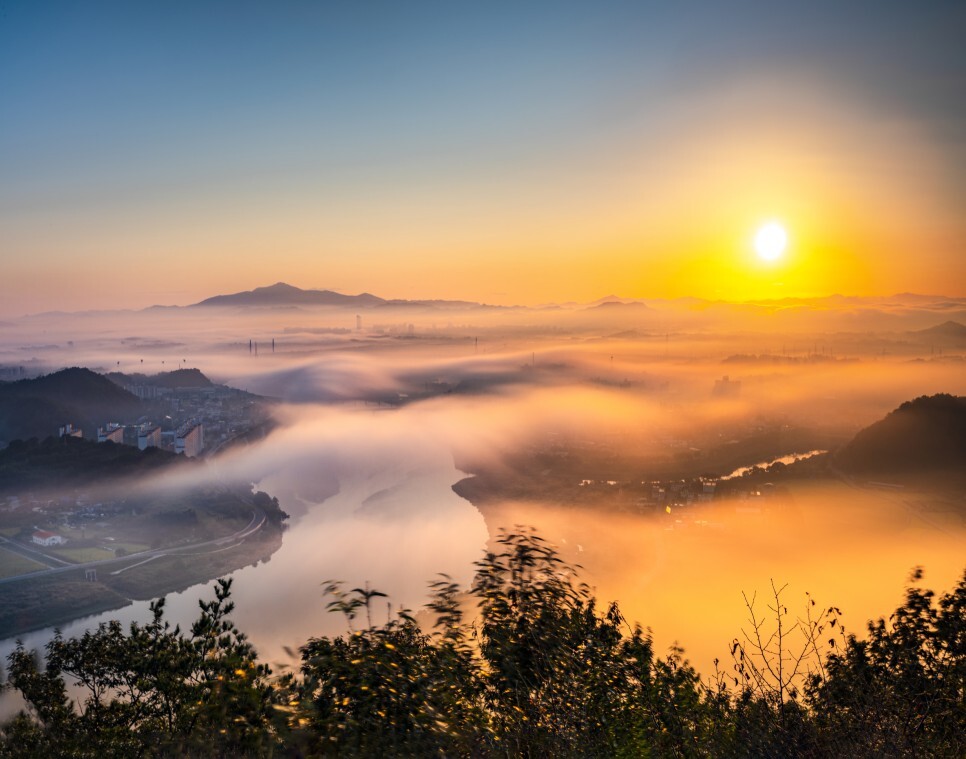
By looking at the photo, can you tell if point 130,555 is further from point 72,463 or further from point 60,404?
point 60,404

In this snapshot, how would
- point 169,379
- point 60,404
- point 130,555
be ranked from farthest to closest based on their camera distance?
point 169,379, point 60,404, point 130,555

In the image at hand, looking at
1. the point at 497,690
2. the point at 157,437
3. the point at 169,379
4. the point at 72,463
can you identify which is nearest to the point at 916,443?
the point at 497,690

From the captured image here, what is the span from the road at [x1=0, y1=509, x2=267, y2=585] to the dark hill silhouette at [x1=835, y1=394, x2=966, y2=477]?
27481mm

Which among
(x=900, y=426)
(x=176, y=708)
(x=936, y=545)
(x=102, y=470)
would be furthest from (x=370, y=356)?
(x=176, y=708)

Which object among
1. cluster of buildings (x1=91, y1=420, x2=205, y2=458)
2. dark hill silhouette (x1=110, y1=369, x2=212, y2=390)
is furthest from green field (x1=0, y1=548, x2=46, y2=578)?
dark hill silhouette (x1=110, y1=369, x2=212, y2=390)

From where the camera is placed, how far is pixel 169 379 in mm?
57406

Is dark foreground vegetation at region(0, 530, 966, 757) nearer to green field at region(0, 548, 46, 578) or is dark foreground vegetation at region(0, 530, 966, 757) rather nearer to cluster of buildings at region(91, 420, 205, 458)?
green field at region(0, 548, 46, 578)

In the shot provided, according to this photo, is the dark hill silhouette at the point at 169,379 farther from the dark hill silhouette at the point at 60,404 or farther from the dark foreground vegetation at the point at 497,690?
the dark foreground vegetation at the point at 497,690

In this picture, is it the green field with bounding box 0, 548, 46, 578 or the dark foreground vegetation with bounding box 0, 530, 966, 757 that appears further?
the green field with bounding box 0, 548, 46, 578

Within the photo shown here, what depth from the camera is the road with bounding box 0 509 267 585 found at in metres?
23.3

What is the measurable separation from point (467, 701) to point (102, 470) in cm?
3783

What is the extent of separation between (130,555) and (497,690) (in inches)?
985

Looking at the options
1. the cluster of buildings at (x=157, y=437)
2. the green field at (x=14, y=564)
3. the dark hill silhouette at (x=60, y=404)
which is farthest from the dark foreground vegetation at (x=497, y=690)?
the dark hill silhouette at (x=60, y=404)

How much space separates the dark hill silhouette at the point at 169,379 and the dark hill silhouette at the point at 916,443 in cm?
4858
